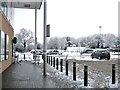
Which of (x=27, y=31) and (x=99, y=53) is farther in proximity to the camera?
(x=27, y=31)

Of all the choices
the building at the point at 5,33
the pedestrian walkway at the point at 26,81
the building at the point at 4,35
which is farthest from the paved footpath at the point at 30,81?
the building at the point at 5,33

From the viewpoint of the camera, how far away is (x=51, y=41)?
101m

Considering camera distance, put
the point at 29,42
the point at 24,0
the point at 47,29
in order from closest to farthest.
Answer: the point at 47,29 < the point at 24,0 < the point at 29,42

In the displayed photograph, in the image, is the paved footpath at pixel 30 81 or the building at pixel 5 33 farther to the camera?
the building at pixel 5 33

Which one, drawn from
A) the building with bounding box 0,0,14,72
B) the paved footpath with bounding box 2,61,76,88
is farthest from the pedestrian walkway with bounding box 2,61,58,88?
the building with bounding box 0,0,14,72

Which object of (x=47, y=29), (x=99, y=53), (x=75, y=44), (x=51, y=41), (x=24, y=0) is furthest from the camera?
(x=75, y=44)

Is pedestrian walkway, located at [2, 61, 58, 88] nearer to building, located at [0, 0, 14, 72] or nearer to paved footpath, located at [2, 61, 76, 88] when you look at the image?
paved footpath, located at [2, 61, 76, 88]

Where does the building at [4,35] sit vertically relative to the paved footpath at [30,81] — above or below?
above

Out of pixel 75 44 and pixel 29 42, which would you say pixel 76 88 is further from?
pixel 75 44

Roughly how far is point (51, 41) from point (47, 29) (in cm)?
8692

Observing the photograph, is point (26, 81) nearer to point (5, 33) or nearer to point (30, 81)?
point (30, 81)

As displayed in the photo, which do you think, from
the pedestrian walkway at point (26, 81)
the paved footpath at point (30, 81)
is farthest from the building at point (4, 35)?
the paved footpath at point (30, 81)

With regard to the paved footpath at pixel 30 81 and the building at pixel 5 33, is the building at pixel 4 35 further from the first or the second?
the paved footpath at pixel 30 81

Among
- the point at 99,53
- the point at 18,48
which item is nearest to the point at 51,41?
the point at 18,48
